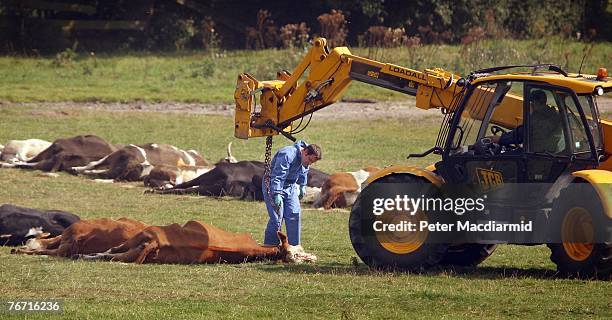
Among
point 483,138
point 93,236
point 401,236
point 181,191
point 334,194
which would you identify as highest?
point 483,138

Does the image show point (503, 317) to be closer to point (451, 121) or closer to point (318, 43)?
point (451, 121)

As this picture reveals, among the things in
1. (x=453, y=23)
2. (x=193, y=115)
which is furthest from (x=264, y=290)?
(x=453, y=23)

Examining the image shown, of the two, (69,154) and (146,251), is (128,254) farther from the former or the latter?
(69,154)

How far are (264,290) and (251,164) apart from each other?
30.0 ft

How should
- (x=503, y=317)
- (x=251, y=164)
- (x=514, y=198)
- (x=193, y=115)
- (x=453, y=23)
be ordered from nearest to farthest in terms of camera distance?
1. (x=503, y=317)
2. (x=514, y=198)
3. (x=251, y=164)
4. (x=193, y=115)
5. (x=453, y=23)

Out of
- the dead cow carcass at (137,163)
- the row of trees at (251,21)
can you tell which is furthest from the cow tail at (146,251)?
the row of trees at (251,21)

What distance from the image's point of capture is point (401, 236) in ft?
46.7

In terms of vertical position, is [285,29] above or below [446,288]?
above

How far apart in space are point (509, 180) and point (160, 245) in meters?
4.07

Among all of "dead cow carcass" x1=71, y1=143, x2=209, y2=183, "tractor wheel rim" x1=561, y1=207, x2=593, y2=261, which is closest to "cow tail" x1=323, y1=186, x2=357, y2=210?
"dead cow carcass" x1=71, y1=143, x2=209, y2=183

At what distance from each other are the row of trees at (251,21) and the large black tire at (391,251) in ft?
80.9

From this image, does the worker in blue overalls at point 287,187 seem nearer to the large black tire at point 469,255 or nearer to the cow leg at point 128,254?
the cow leg at point 128,254

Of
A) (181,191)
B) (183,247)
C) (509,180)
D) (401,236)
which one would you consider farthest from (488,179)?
(181,191)

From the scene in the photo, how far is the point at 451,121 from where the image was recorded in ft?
47.7
